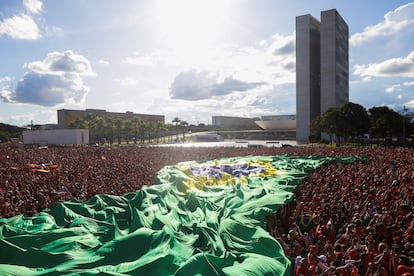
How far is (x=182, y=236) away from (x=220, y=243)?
107 cm

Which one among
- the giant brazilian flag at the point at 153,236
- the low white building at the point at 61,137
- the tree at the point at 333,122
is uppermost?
the tree at the point at 333,122

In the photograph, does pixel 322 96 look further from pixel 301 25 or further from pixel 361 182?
pixel 361 182

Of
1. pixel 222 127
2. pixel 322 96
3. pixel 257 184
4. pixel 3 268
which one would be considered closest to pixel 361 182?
pixel 257 184

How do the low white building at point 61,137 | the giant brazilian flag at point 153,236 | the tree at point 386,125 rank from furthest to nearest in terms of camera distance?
the low white building at point 61,137 → the tree at point 386,125 → the giant brazilian flag at point 153,236

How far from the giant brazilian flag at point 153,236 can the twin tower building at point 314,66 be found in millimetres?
91763

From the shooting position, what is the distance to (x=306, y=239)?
853cm

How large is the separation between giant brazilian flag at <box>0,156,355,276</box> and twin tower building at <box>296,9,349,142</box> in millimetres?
91763

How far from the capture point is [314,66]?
355 ft

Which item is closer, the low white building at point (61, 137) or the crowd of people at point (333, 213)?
the crowd of people at point (333, 213)

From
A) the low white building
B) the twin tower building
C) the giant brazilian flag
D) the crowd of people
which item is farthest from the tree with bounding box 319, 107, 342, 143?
the giant brazilian flag

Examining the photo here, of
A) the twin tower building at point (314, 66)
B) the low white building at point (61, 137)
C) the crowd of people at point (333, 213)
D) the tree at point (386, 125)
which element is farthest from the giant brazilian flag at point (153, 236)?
the twin tower building at point (314, 66)

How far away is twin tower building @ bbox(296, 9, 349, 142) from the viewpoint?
10094 centimetres

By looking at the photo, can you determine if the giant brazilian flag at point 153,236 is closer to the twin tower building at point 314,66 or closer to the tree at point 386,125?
the tree at point 386,125

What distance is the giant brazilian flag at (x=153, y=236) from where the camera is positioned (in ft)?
23.1
